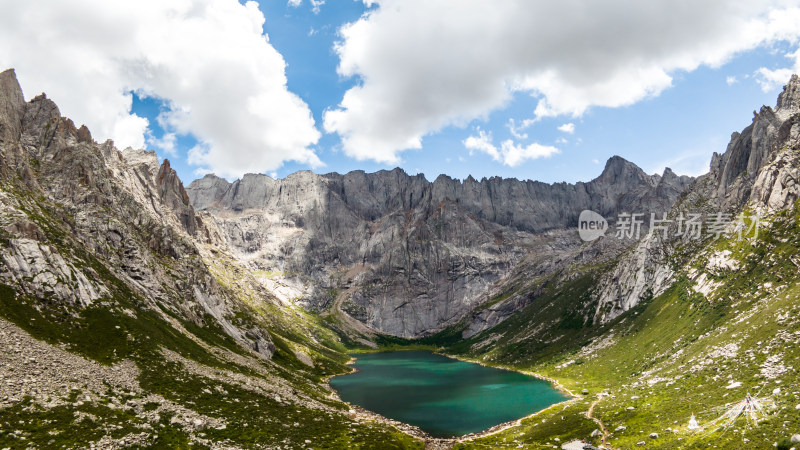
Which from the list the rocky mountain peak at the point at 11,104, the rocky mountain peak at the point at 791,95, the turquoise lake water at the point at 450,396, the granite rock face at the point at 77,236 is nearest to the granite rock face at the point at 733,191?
the rocky mountain peak at the point at 791,95

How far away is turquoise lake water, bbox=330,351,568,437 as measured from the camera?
88.5m

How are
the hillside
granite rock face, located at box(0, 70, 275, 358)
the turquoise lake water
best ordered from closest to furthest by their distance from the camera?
the hillside < granite rock face, located at box(0, 70, 275, 358) < the turquoise lake water

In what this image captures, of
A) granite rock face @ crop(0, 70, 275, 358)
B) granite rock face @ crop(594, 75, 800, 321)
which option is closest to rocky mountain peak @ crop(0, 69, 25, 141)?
granite rock face @ crop(0, 70, 275, 358)

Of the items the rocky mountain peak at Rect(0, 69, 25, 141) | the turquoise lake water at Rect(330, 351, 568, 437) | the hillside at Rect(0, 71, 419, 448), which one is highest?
the rocky mountain peak at Rect(0, 69, 25, 141)

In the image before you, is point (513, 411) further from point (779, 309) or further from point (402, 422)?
point (779, 309)

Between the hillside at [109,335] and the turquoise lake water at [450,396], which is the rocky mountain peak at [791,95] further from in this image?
the hillside at [109,335]

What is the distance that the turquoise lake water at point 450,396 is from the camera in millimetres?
88500


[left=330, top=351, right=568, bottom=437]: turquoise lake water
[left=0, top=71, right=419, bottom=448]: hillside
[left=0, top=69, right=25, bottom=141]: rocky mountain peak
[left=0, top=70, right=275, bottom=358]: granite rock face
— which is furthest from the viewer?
[left=0, top=69, right=25, bottom=141]: rocky mountain peak

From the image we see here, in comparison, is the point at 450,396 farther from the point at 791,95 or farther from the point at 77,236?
the point at 791,95

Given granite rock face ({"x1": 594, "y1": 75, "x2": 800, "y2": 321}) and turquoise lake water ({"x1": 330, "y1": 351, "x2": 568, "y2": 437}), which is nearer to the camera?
turquoise lake water ({"x1": 330, "y1": 351, "x2": 568, "y2": 437})

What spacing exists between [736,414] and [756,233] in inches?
3494

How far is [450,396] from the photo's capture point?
384 ft

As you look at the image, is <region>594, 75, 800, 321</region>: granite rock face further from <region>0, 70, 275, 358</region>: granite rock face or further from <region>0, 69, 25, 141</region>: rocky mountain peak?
<region>0, 69, 25, 141</region>: rocky mountain peak

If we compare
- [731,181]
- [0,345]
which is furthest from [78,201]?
[731,181]
